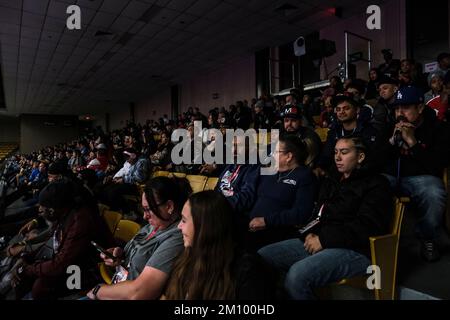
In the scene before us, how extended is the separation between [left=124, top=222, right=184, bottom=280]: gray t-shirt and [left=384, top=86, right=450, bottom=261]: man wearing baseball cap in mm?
1545

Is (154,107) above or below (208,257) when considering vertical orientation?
above

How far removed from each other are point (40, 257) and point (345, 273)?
5.96 ft

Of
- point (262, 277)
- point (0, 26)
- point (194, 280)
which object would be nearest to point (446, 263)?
point (262, 277)

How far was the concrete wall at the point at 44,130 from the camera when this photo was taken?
18703mm

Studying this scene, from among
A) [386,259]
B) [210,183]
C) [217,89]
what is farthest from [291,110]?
[217,89]

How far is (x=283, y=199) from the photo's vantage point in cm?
188

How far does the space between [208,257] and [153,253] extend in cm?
35

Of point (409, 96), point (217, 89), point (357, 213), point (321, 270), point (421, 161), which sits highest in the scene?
point (217, 89)

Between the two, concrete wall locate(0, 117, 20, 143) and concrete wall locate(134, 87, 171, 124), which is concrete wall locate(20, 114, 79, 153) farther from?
concrete wall locate(134, 87, 171, 124)

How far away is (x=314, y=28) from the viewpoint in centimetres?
648

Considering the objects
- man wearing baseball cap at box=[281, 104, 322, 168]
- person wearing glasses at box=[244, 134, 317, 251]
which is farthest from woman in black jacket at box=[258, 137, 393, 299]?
man wearing baseball cap at box=[281, 104, 322, 168]

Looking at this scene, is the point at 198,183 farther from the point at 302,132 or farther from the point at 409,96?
the point at 409,96

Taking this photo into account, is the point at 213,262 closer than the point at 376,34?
Yes

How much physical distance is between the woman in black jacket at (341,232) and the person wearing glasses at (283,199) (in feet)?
0.39
